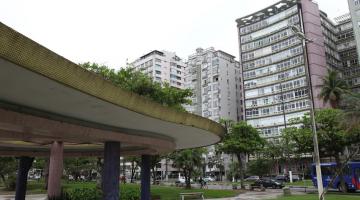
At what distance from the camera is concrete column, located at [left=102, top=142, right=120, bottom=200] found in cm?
1220

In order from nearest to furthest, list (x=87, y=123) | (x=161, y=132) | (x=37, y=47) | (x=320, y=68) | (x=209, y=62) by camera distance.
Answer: (x=37, y=47)
(x=87, y=123)
(x=161, y=132)
(x=320, y=68)
(x=209, y=62)

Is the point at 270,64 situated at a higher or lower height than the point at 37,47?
higher

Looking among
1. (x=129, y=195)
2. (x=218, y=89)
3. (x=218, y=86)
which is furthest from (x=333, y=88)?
(x=129, y=195)

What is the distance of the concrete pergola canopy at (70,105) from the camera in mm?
6477

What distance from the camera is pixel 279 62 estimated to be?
286 ft

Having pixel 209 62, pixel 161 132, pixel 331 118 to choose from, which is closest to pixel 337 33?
pixel 209 62

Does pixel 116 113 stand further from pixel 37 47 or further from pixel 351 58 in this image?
pixel 351 58

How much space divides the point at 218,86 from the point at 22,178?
90.3m

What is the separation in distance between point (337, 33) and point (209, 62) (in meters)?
38.9

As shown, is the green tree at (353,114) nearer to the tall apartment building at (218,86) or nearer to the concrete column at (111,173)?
the concrete column at (111,173)

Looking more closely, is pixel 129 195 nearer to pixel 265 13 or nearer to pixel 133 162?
pixel 133 162

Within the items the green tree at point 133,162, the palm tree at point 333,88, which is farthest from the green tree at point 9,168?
the palm tree at point 333,88

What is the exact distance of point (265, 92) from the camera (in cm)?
8975

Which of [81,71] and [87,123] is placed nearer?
[81,71]
